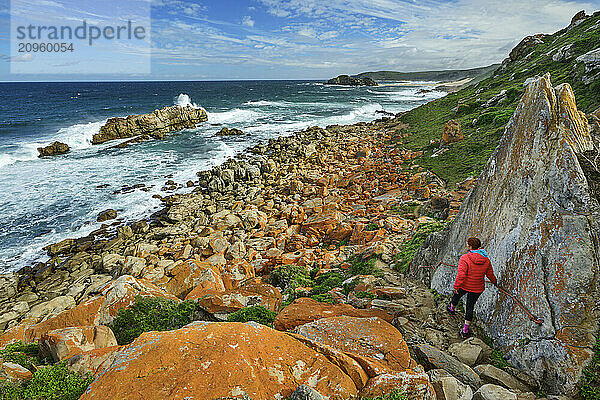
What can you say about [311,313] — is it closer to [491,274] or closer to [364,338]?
[364,338]

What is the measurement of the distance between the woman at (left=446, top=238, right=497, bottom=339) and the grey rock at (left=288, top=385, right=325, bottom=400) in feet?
12.8

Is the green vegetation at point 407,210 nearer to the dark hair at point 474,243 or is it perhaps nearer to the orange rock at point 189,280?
the dark hair at point 474,243

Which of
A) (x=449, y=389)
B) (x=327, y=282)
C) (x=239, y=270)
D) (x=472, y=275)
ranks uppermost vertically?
(x=472, y=275)

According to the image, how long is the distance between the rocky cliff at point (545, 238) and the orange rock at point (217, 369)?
311 cm

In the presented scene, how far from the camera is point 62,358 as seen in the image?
5734 millimetres

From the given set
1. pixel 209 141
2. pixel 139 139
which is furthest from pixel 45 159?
pixel 209 141

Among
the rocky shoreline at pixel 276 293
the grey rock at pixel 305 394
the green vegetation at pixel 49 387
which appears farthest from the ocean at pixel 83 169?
the grey rock at pixel 305 394

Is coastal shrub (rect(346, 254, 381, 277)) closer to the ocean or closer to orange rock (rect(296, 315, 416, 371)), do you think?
orange rock (rect(296, 315, 416, 371))

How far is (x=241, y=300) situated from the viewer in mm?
7801

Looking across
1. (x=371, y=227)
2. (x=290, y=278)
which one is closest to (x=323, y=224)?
(x=371, y=227)

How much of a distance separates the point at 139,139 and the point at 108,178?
64.2 ft

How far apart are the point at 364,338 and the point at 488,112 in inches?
1027

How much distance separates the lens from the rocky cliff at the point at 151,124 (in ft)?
148

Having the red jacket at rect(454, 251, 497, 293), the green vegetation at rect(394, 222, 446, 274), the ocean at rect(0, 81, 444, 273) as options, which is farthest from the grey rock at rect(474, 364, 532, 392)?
the ocean at rect(0, 81, 444, 273)
